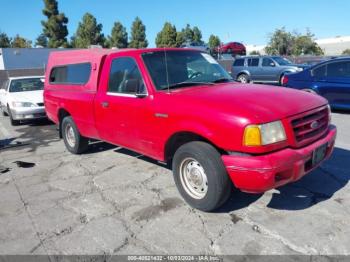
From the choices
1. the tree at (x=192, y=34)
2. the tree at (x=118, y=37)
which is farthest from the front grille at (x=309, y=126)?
the tree at (x=192, y=34)

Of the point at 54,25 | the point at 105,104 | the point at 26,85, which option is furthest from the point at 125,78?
the point at 54,25

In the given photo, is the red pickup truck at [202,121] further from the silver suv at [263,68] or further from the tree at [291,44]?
the tree at [291,44]

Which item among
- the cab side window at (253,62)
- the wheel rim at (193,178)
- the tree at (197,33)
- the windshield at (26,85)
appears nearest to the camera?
the wheel rim at (193,178)

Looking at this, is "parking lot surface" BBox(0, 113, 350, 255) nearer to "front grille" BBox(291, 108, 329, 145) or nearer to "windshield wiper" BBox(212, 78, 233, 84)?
"front grille" BBox(291, 108, 329, 145)

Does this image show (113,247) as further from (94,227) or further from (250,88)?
(250,88)

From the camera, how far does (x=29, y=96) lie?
1038cm

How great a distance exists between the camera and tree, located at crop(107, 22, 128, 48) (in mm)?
54406

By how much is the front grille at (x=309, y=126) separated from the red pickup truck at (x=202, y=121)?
11 millimetres

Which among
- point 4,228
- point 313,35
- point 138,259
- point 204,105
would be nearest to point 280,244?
point 138,259

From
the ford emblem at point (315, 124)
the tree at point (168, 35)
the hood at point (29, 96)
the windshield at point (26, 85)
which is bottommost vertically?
the hood at point (29, 96)

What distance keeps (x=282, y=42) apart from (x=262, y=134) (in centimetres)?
5916

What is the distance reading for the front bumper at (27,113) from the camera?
986cm

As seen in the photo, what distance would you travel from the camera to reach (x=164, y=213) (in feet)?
12.7

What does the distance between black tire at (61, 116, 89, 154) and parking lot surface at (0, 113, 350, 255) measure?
26.4 inches
